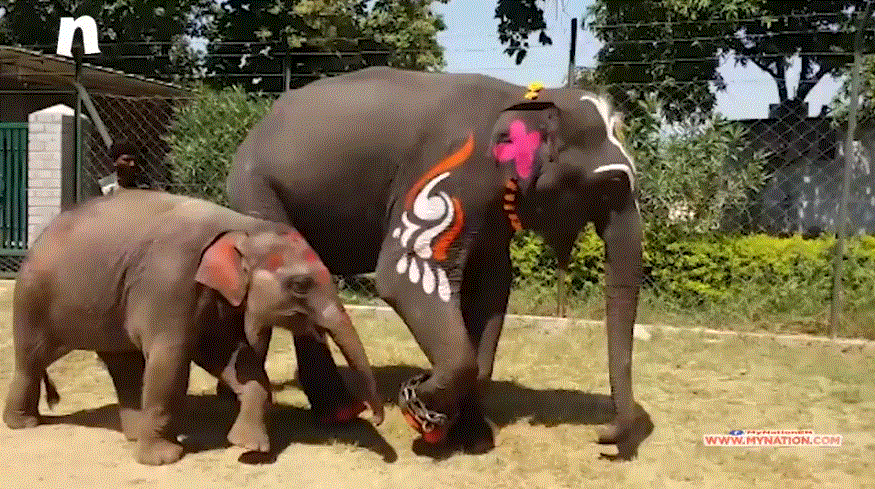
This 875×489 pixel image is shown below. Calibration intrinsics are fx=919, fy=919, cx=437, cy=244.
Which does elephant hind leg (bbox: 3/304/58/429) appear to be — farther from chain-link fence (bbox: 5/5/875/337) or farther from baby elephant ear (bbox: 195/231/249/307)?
chain-link fence (bbox: 5/5/875/337)

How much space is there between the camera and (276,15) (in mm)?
17125

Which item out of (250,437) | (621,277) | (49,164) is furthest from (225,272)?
(49,164)

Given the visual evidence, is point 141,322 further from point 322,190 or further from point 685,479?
point 685,479

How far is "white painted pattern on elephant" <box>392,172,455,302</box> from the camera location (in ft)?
15.8

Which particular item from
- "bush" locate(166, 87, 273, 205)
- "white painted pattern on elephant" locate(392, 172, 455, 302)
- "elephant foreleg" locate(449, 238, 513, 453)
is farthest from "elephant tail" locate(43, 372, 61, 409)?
"bush" locate(166, 87, 273, 205)

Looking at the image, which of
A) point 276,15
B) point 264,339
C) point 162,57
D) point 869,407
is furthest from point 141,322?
point 162,57

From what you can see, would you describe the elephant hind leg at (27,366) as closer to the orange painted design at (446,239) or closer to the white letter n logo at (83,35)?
the orange painted design at (446,239)

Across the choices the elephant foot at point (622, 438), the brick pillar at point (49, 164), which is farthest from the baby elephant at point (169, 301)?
the brick pillar at point (49, 164)

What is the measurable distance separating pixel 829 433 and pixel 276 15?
547 inches

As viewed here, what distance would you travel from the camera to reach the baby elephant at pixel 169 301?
14.8ft

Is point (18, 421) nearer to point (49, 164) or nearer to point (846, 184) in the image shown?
point (49, 164)

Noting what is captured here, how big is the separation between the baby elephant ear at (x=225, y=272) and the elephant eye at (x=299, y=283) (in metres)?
0.22

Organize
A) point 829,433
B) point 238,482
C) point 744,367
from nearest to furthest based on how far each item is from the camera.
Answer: point 238,482
point 829,433
point 744,367

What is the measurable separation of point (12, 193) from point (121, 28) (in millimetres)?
8569
